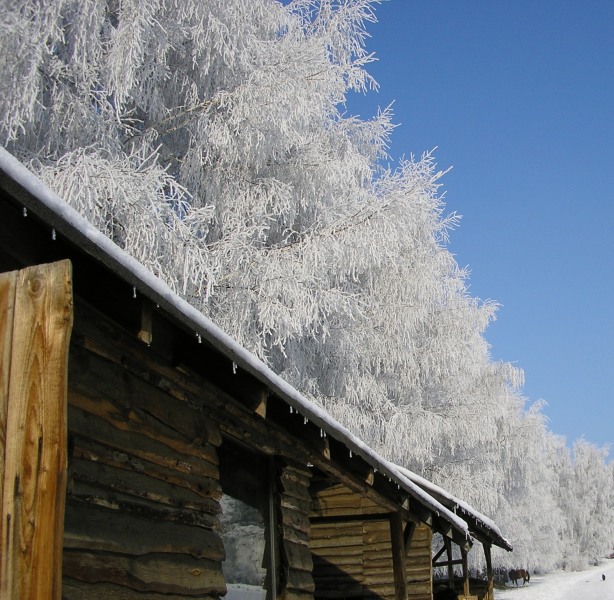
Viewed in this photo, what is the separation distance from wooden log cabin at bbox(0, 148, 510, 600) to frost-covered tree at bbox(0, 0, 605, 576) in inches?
167

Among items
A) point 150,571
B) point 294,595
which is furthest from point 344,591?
point 150,571

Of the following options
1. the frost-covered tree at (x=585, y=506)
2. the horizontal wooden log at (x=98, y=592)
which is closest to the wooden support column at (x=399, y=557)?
the horizontal wooden log at (x=98, y=592)

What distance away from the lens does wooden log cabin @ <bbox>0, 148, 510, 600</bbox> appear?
81.4 inches

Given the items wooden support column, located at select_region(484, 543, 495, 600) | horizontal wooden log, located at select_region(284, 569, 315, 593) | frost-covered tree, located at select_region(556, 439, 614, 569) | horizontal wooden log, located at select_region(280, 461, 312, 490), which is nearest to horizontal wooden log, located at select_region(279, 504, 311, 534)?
horizontal wooden log, located at select_region(280, 461, 312, 490)

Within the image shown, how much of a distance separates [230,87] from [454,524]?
7.48 metres

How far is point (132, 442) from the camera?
519cm

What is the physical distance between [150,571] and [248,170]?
9.33m

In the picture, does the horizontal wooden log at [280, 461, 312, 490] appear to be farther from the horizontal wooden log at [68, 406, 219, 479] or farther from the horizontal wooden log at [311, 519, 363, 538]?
the horizontal wooden log at [311, 519, 363, 538]

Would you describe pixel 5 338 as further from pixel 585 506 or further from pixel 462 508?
pixel 585 506

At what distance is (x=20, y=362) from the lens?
6.92 feet

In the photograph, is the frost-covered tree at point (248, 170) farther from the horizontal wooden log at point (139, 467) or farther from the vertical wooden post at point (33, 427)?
the vertical wooden post at point (33, 427)

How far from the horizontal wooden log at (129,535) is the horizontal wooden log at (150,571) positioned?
4 centimetres

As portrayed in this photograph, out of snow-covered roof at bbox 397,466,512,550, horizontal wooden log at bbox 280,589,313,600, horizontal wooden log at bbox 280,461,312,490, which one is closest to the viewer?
horizontal wooden log at bbox 280,589,313,600

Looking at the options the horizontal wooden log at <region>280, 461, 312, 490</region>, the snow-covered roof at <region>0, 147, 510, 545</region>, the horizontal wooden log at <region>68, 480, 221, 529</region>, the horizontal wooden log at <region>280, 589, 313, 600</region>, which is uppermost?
the snow-covered roof at <region>0, 147, 510, 545</region>
